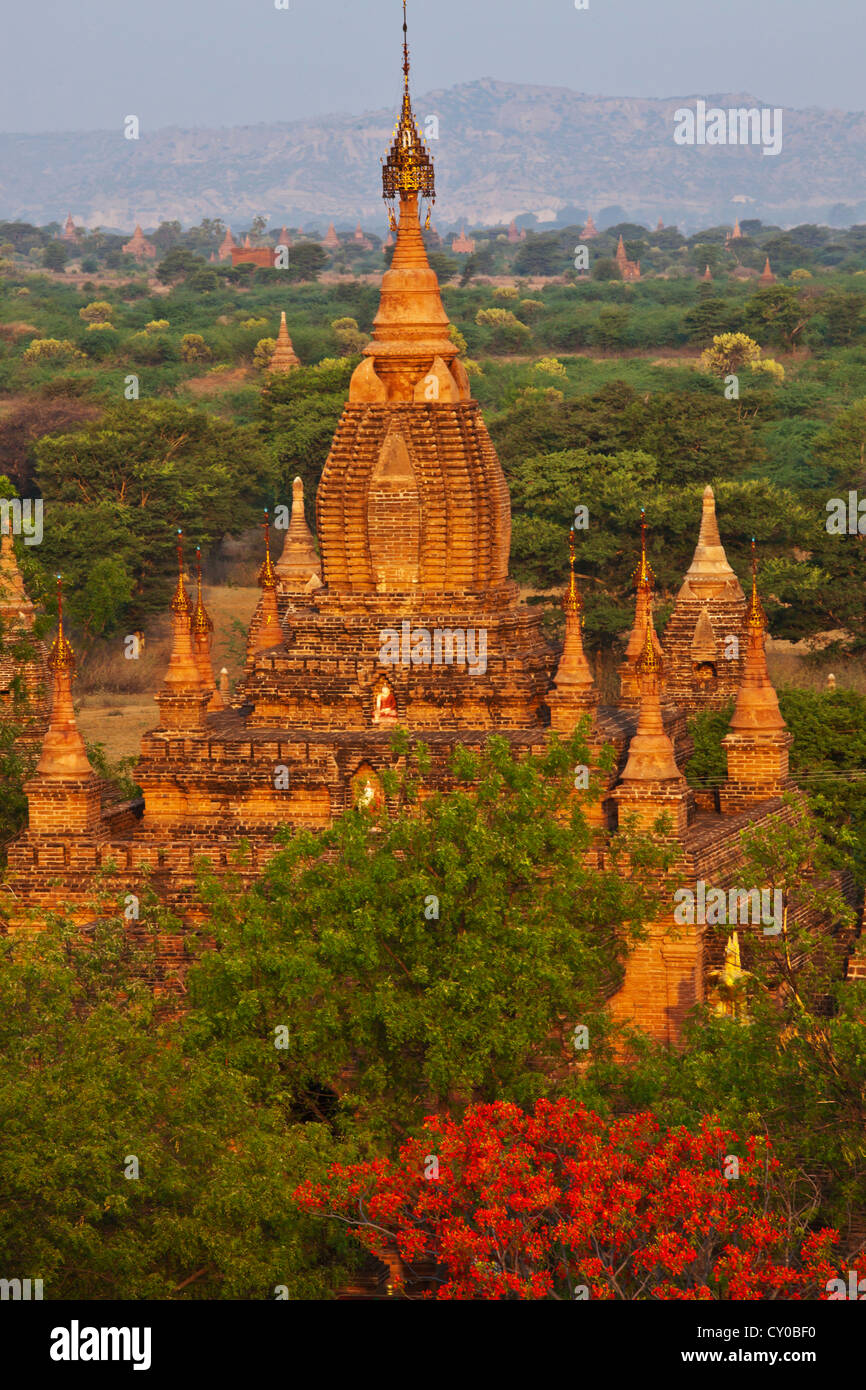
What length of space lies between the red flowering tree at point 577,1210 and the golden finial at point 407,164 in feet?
49.9

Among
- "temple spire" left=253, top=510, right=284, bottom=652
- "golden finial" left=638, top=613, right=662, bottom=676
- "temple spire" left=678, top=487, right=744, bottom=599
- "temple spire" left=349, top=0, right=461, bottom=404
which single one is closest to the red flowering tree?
"golden finial" left=638, top=613, right=662, bottom=676

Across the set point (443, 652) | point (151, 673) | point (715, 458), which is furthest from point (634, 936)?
point (715, 458)

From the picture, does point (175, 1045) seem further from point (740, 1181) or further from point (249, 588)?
point (249, 588)

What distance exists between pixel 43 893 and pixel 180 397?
82.7 m

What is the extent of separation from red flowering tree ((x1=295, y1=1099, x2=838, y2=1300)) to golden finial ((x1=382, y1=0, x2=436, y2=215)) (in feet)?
49.9

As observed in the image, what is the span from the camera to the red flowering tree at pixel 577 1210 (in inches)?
974

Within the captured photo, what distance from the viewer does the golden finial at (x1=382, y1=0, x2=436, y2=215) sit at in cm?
3822

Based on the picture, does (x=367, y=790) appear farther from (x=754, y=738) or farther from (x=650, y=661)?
(x=754, y=738)

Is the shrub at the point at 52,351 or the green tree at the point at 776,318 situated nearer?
the green tree at the point at 776,318

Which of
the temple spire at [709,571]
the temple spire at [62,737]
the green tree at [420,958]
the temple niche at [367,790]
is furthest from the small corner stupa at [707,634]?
the green tree at [420,958]

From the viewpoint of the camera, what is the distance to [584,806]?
34.9m

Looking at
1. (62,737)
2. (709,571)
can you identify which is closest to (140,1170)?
(62,737)

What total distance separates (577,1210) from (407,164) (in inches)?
685

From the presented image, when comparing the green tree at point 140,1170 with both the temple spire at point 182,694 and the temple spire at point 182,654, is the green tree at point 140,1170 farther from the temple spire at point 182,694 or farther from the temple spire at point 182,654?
the temple spire at point 182,654
